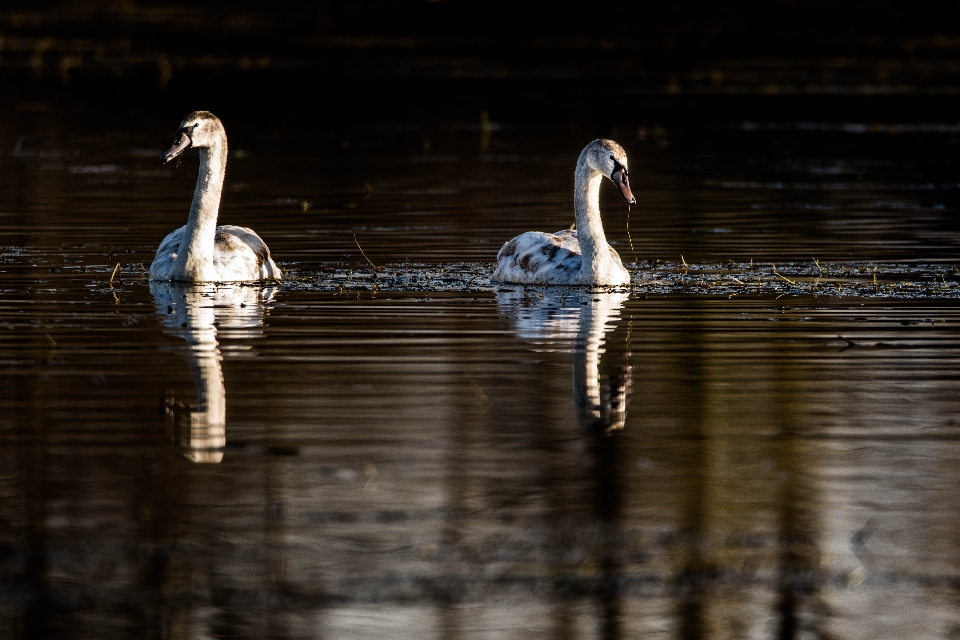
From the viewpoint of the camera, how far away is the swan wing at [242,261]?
1728cm

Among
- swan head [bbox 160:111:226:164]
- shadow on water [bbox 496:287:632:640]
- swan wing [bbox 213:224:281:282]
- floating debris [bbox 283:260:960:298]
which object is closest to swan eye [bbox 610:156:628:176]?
floating debris [bbox 283:260:960:298]

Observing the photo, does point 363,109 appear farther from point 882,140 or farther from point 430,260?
point 430,260

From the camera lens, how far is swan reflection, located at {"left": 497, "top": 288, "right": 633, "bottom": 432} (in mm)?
11047

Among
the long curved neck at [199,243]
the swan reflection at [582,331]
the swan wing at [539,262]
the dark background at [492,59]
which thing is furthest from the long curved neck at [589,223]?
the dark background at [492,59]

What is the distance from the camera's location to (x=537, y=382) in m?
11.9

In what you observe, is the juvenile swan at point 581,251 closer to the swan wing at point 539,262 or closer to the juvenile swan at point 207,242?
the swan wing at point 539,262

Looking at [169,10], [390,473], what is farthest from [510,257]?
[169,10]

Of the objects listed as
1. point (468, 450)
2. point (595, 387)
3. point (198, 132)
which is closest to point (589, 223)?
point (198, 132)

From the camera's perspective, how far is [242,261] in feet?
56.9

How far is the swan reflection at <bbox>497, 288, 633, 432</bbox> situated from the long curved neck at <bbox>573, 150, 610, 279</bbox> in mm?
292

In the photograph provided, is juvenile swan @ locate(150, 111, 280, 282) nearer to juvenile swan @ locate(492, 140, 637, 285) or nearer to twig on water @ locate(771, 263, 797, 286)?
juvenile swan @ locate(492, 140, 637, 285)

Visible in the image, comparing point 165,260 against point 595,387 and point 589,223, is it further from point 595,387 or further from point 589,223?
point 595,387

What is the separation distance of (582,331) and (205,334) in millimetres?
2796

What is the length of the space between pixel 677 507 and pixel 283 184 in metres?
18.7
